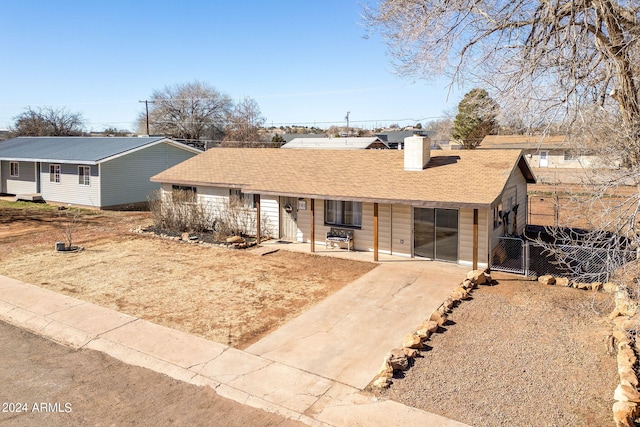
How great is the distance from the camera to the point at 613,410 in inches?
227

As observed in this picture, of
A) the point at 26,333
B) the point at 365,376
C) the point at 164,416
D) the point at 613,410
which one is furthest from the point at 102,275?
the point at 613,410

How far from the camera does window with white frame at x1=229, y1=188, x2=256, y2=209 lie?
18094mm

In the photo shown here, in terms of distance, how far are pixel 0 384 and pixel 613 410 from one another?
8679 mm

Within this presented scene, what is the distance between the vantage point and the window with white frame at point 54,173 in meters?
27.5

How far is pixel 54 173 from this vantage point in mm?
27719


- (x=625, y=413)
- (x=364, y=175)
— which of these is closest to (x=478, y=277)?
(x=364, y=175)

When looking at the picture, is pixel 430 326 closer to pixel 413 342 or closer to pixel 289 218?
pixel 413 342

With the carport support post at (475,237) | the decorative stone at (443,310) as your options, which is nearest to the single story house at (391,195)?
the carport support post at (475,237)

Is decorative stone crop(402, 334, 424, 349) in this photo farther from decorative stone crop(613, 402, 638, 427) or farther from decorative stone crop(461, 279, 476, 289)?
decorative stone crop(461, 279, 476, 289)

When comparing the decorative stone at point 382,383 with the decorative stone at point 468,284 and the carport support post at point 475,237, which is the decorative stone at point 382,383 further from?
the carport support post at point 475,237

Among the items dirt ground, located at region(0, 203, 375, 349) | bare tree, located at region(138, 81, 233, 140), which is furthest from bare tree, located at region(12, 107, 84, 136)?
dirt ground, located at region(0, 203, 375, 349)

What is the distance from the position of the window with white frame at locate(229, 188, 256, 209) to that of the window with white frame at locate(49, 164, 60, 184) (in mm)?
15094

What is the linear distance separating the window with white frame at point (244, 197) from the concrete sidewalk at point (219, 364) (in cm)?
817

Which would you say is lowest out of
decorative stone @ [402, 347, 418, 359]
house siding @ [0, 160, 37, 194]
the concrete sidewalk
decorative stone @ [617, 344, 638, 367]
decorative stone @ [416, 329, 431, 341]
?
the concrete sidewalk
